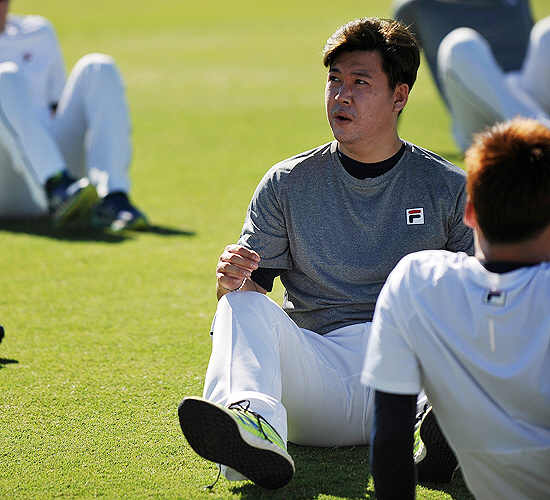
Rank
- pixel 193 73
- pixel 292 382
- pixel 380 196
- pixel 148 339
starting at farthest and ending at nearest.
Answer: pixel 193 73 < pixel 148 339 < pixel 380 196 < pixel 292 382

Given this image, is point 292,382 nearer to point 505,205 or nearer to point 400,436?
point 400,436

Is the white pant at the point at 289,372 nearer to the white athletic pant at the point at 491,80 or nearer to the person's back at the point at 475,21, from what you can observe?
the white athletic pant at the point at 491,80

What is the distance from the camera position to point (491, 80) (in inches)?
227

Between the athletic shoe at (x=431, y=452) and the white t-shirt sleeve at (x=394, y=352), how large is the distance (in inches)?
17.0

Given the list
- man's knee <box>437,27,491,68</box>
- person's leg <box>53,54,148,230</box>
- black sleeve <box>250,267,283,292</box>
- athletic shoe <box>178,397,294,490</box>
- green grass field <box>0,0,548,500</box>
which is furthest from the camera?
man's knee <box>437,27,491,68</box>

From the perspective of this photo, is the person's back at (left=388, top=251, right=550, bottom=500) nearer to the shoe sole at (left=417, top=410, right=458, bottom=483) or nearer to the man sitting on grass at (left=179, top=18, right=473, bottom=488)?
the shoe sole at (left=417, top=410, right=458, bottom=483)

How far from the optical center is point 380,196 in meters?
2.29

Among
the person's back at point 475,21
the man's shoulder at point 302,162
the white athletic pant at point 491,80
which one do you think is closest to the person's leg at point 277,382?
the man's shoulder at point 302,162

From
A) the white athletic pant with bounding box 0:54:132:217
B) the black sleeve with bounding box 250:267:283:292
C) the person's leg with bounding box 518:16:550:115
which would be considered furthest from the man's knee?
the black sleeve with bounding box 250:267:283:292

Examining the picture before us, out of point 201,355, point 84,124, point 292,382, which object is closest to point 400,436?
point 292,382

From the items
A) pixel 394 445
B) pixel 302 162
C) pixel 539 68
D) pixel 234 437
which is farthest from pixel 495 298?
pixel 539 68

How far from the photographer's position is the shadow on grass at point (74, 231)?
4.79 meters

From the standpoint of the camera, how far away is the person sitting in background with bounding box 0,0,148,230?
477 centimetres

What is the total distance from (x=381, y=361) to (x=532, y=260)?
31 centimetres
